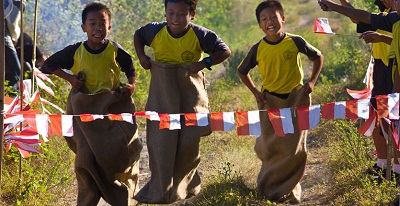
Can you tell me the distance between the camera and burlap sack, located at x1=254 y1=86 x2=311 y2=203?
7.88 metres

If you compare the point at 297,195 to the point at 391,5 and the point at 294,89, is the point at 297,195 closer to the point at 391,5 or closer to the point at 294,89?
the point at 294,89

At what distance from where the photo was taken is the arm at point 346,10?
7109mm

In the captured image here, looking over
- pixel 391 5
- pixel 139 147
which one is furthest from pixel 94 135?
pixel 391 5

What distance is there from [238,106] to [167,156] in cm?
547

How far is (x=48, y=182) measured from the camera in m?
8.66

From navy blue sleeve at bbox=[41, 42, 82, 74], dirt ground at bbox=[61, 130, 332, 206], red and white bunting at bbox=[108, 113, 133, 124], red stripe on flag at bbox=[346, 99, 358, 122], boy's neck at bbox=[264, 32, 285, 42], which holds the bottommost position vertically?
dirt ground at bbox=[61, 130, 332, 206]

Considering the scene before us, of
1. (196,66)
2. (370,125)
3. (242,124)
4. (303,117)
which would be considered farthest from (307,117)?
(196,66)

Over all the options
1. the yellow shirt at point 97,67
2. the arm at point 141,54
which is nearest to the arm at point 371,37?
the arm at point 141,54

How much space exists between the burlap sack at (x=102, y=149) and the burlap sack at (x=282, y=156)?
3.63ft

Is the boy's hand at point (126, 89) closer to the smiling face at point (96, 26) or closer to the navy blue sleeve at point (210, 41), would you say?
the smiling face at point (96, 26)

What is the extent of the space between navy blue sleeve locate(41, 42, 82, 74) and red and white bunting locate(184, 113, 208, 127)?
3.58 feet

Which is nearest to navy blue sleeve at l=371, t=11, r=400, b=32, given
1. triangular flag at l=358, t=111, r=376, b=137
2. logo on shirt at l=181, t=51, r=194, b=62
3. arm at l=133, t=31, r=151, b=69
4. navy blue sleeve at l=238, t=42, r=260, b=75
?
triangular flag at l=358, t=111, r=376, b=137

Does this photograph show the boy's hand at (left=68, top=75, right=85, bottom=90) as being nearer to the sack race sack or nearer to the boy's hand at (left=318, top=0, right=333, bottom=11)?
the boy's hand at (left=318, top=0, right=333, bottom=11)

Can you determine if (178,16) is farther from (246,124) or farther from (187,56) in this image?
(246,124)
